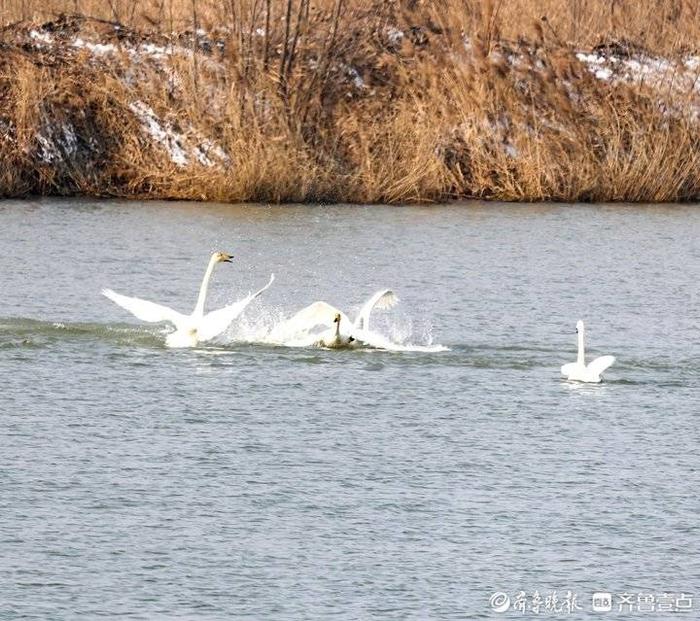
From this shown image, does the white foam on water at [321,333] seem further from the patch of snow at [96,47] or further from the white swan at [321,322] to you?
the patch of snow at [96,47]

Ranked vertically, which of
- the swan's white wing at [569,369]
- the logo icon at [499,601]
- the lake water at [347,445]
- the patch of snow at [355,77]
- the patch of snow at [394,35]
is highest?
the patch of snow at [394,35]

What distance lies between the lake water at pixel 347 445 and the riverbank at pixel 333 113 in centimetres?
586

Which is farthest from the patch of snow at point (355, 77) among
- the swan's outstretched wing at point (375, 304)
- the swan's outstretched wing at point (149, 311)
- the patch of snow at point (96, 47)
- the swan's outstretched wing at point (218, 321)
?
the swan's outstretched wing at point (149, 311)

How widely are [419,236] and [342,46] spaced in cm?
711

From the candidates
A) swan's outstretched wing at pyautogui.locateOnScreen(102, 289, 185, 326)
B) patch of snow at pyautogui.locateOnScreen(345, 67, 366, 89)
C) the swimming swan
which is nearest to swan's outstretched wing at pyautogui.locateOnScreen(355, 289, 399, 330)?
the swimming swan

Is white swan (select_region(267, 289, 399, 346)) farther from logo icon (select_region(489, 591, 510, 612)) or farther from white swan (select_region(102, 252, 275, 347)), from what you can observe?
logo icon (select_region(489, 591, 510, 612))

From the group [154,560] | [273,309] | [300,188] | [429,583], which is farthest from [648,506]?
[300,188]

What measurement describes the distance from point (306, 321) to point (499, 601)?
6703mm

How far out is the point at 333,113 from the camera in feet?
96.4

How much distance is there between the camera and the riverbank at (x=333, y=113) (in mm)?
27766

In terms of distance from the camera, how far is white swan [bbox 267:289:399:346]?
15258 millimetres

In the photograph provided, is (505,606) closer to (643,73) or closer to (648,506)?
(648,506)

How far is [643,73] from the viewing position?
102ft

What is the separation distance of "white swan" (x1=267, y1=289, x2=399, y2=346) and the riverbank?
11116 millimetres
